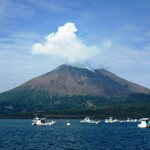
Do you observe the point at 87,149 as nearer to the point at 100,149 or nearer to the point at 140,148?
the point at 100,149

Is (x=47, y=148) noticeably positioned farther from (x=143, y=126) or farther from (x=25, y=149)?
(x=143, y=126)

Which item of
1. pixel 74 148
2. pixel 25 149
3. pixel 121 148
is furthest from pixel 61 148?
pixel 121 148

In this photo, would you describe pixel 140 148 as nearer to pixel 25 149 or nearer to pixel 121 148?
pixel 121 148

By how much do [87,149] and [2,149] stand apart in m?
18.4

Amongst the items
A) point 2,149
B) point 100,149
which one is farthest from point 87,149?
point 2,149

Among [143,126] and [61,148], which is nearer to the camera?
[61,148]

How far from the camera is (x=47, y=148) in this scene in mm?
84312

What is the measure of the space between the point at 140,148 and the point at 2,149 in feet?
99.2

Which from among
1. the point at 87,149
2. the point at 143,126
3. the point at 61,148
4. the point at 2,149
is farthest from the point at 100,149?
the point at 143,126

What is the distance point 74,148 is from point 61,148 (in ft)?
9.50

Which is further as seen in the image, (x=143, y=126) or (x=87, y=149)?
(x=143, y=126)

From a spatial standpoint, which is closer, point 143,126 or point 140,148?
point 140,148

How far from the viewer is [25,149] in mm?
81250

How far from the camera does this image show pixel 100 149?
81875 mm
